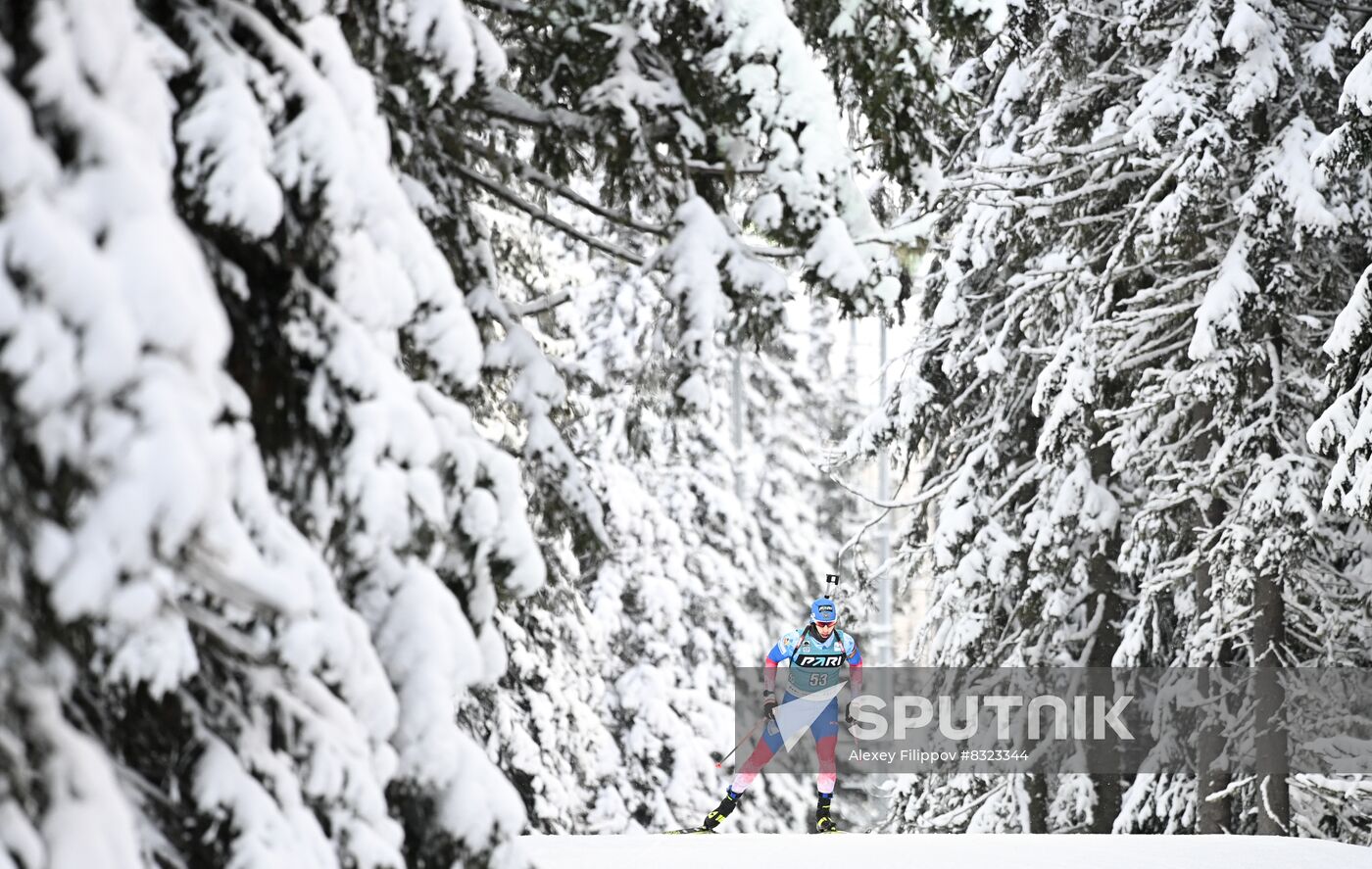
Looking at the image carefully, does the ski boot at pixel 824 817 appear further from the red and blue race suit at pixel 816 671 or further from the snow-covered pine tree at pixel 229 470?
the snow-covered pine tree at pixel 229 470

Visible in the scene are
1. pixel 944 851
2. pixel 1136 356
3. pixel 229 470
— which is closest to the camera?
pixel 229 470

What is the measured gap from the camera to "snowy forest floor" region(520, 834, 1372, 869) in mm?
7320

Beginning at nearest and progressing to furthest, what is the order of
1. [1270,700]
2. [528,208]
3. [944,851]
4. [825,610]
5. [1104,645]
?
[528,208] < [944,851] < [825,610] < [1270,700] < [1104,645]

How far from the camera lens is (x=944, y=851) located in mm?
7629

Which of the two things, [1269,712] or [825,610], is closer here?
[825,610]

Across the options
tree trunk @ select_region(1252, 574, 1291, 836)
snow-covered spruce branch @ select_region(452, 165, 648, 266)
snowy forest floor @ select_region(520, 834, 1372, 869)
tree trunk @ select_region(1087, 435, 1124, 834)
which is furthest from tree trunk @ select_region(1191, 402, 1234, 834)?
snow-covered spruce branch @ select_region(452, 165, 648, 266)

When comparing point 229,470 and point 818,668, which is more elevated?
point 818,668

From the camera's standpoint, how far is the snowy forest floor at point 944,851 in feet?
24.0

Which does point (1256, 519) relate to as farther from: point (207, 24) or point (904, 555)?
point (207, 24)

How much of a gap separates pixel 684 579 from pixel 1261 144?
11.8 m

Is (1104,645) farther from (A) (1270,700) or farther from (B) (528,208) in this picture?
(B) (528,208)

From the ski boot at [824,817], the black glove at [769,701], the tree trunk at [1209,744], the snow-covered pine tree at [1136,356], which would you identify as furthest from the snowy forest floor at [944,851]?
the snow-covered pine tree at [1136,356]

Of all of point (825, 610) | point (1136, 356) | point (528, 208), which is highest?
point (1136, 356)

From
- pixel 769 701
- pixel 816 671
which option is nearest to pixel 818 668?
pixel 816 671
